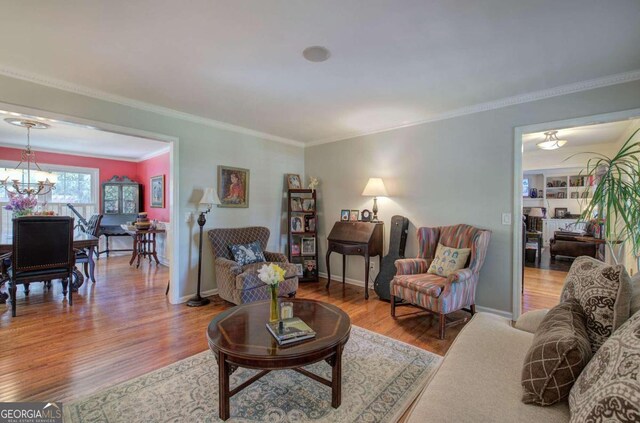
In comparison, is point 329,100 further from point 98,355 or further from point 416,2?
point 98,355

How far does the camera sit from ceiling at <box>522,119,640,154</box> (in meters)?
4.07

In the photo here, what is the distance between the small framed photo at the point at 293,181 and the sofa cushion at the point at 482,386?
3688 mm

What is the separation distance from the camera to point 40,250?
3.35 metres

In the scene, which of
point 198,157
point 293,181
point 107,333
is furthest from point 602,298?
point 293,181

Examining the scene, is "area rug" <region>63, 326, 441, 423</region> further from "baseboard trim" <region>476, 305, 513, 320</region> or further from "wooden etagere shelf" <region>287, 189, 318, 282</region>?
"wooden etagere shelf" <region>287, 189, 318, 282</region>

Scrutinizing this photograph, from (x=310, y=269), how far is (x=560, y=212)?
23.9 ft

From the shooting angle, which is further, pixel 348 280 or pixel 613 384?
pixel 348 280

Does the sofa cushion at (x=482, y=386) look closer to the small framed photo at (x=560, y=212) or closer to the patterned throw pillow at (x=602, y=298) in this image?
the patterned throw pillow at (x=602, y=298)

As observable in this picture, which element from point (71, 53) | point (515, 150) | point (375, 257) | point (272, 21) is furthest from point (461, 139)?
point (71, 53)

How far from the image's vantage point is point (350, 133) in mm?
4551

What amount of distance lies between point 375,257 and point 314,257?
101cm

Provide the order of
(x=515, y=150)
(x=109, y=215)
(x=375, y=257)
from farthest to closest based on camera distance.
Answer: (x=109, y=215), (x=375, y=257), (x=515, y=150)

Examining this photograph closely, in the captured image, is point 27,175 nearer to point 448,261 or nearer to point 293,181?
point 293,181

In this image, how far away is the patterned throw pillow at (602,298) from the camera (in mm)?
1196
